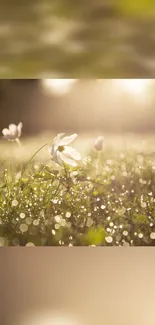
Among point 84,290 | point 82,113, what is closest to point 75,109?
point 82,113

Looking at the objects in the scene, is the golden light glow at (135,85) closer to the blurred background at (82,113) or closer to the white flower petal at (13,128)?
the blurred background at (82,113)

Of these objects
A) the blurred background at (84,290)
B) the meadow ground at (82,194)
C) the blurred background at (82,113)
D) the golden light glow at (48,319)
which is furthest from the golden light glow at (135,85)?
the golden light glow at (48,319)

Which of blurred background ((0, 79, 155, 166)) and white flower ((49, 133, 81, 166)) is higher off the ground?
blurred background ((0, 79, 155, 166))

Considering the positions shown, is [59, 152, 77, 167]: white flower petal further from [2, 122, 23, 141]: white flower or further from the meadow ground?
[2, 122, 23, 141]: white flower

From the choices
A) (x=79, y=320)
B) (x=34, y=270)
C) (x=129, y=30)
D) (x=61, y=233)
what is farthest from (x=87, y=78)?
(x=79, y=320)

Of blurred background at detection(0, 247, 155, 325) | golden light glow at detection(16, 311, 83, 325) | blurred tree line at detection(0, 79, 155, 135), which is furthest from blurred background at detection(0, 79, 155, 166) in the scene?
golden light glow at detection(16, 311, 83, 325)

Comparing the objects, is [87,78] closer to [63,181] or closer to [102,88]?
[102,88]
